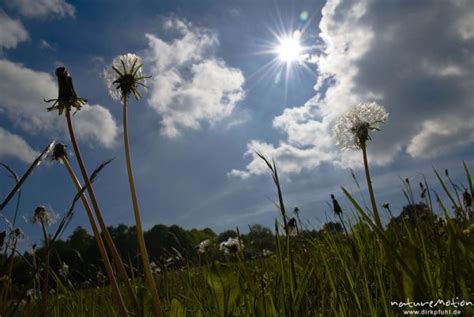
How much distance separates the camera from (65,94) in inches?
87.6

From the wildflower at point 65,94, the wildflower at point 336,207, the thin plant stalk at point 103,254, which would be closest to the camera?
the thin plant stalk at point 103,254

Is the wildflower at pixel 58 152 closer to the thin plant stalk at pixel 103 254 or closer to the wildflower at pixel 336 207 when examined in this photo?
the thin plant stalk at pixel 103 254

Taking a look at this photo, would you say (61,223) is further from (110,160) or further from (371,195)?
(371,195)

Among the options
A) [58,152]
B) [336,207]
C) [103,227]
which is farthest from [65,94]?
[336,207]

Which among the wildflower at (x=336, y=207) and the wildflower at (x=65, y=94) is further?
the wildflower at (x=336, y=207)

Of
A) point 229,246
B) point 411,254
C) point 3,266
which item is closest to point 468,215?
point 411,254

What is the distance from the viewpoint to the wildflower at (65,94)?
2203 millimetres

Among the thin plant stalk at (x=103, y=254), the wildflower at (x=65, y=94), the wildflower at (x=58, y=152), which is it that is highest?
the wildflower at (x=65, y=94)

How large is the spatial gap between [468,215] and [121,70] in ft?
8.87

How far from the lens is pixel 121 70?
2598 mm

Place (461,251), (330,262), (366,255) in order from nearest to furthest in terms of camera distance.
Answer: (461,251) < (366,255) < (330,262)

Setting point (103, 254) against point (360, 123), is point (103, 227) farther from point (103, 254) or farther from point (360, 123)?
point (360, 123)

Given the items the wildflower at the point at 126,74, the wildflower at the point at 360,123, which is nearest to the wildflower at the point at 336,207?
the wildflower at the point at 360,123

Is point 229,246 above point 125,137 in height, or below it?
below
